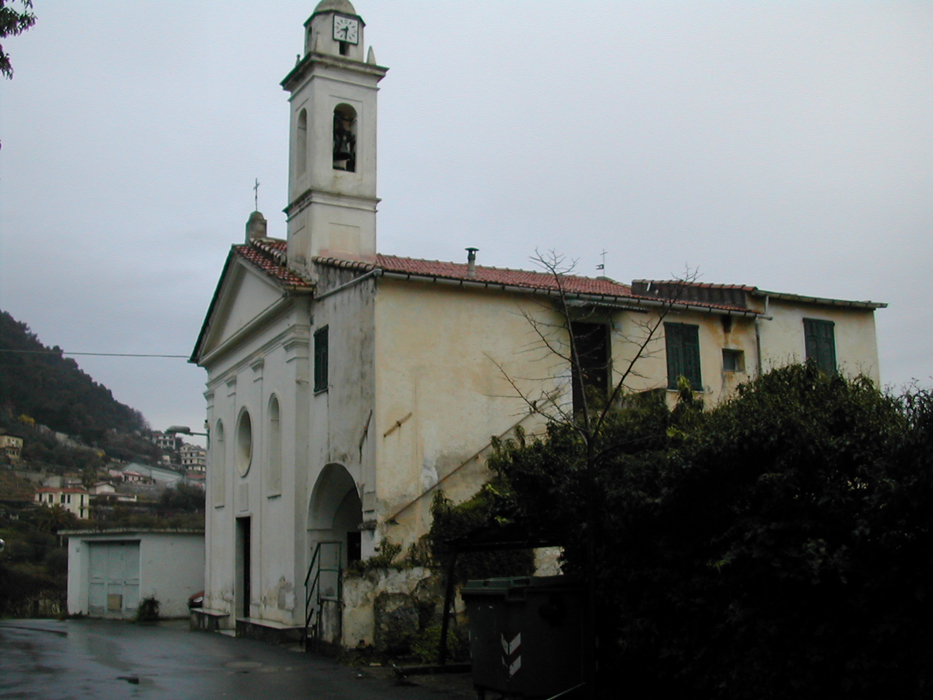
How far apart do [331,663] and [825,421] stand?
9642 mm

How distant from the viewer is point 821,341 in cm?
2183

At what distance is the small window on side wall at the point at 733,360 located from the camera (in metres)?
20.6

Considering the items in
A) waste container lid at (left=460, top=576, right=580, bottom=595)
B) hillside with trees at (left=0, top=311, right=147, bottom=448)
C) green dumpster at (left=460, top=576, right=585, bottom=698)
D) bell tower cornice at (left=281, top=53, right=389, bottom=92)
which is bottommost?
green dumpster at (left=460, top=576, right=585, bottom=698)

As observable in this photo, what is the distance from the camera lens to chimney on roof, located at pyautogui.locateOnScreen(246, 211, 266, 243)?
26125 mm

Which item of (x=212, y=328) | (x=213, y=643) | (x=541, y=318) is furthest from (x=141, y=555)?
(x=541, y=318)

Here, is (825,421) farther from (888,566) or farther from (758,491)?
(888,566)

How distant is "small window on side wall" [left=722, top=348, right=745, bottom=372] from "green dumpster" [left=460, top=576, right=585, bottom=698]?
1134cm

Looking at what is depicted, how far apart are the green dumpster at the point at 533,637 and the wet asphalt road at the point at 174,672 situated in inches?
86.0

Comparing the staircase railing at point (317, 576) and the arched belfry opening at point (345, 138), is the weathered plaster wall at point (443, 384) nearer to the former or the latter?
the staircase railing at point (317, 576)

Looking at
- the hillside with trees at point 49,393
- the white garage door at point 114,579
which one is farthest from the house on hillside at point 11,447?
the white garage door at point 114,579

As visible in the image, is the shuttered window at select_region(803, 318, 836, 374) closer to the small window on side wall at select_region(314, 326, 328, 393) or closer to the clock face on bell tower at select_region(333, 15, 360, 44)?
the small window on side wall at select_region(314, 326, 328, 393)

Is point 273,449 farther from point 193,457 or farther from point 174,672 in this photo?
point 193,457

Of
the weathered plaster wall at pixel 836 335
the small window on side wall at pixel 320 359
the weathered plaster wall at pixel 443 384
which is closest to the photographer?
the weathered plaster wall at pixel 443 384

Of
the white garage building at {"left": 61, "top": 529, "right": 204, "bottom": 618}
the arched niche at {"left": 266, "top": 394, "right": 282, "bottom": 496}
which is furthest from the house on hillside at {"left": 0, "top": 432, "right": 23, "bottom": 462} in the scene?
the arched niche at {"left": 266, "top": 394, "right": 282, "bottom": 496}
